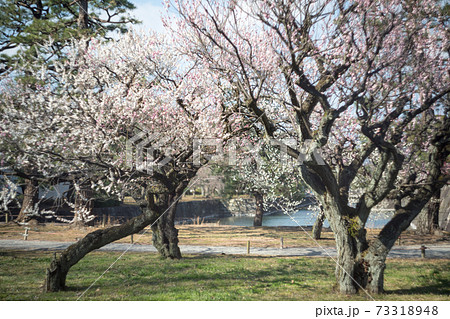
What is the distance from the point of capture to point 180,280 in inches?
383

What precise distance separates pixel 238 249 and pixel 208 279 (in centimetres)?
768

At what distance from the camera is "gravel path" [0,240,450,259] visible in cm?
1602

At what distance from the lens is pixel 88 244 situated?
8578 mm

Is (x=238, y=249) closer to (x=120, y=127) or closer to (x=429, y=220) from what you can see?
(x=120, y=127)

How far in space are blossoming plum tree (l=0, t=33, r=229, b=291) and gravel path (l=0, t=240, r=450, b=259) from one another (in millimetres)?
3958

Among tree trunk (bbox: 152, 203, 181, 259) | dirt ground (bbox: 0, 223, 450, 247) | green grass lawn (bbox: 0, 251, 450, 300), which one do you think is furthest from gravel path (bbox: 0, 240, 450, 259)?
tree trunk (bbox: 152, 203, 181, 259)

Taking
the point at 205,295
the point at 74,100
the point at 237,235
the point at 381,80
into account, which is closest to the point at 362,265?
the point at 205,295

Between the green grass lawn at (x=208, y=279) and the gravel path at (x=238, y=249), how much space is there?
1621mm

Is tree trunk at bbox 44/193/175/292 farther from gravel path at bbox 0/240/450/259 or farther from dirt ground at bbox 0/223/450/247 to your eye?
dirt ground at bbox 0/223/450/247

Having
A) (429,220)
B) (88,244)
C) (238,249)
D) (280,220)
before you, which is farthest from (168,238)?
(280,220)

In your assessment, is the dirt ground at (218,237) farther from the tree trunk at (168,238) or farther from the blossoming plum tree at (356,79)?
the blossoming plum tree at (356,79)

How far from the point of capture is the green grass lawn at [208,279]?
806 centimetres

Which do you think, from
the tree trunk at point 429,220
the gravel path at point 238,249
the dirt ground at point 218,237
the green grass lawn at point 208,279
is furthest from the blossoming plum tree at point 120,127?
the tree trunk at point 429,220

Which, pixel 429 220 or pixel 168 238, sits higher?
pixel 429 220
